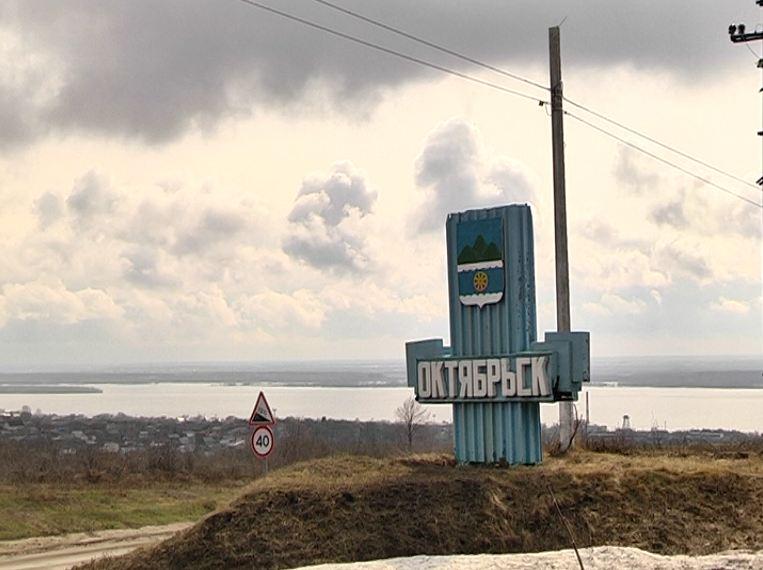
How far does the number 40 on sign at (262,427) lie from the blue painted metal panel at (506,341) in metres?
3.80

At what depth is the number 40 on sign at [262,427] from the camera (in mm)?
20688

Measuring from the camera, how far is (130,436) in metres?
61.2

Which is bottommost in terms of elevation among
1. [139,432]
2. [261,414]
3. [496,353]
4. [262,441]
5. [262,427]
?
[139,432]

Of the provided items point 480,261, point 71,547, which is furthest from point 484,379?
point 71,547

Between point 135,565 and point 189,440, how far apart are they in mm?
43541

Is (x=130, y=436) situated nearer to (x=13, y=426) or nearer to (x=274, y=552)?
(x=13, y=426)

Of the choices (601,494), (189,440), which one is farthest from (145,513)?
(189,440)

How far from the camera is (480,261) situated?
18797 millimetres

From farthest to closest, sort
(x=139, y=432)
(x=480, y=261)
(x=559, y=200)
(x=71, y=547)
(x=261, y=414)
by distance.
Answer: (x=139, y=432), (x=559, y=200), (x=261, y=414), (x=71, y=547), (x=480, y=261)

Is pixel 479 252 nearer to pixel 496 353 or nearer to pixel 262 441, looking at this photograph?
pixel 496 353

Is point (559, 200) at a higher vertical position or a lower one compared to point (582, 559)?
higher

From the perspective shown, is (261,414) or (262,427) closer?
(261,414)

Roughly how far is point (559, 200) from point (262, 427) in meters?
7.43

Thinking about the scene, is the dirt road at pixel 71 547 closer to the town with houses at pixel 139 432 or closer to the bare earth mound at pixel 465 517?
the bare earth mound at pixel 465 517
